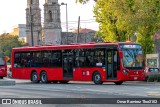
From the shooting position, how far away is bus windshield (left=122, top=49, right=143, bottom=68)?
1415 inches

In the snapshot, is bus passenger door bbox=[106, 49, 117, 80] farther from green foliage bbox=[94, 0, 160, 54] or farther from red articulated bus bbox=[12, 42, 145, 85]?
green foliage bbox=[94, 0, 160, 54]

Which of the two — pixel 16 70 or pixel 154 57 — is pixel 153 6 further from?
pixel 16 70

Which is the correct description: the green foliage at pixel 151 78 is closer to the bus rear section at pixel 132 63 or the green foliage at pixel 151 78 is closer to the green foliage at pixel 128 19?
the bus rear section at pixel 132 63

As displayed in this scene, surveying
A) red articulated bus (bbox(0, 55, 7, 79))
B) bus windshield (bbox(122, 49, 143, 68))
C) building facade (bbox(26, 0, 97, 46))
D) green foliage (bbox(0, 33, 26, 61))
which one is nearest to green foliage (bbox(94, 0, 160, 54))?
bus windshield (bbox(122, 49, 143, 68))

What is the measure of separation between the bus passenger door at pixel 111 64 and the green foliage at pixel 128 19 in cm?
461

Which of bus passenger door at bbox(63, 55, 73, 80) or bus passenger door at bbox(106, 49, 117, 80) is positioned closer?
bus passenger door at bbox(106, 49, 117, 80)

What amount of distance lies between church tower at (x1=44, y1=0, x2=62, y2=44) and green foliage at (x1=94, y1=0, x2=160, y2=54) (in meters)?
69.3

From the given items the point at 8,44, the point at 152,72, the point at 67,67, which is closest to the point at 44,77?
the point at 67,67

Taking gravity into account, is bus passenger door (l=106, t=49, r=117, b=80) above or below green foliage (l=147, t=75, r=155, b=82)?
above

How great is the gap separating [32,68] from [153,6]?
1119 cm

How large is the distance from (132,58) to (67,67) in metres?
5.56

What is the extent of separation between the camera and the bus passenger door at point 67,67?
39.0 metres

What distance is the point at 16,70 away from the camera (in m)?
43.8

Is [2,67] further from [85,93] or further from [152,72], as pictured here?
[85,93]
